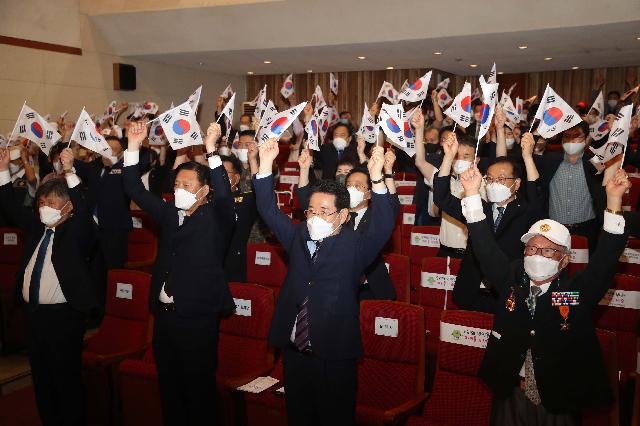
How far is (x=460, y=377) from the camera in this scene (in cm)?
323

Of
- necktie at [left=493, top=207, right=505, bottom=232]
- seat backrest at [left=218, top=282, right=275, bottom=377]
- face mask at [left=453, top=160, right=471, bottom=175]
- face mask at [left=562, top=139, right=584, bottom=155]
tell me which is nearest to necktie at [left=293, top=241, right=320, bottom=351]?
seat backrest at [left=218, top=282, right=275, bottom=377]

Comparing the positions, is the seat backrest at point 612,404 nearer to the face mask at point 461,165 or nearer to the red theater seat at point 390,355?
the red theater seat at point 390,355

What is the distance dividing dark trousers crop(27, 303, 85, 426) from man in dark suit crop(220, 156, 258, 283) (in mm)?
1326

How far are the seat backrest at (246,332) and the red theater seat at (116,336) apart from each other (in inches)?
22.9

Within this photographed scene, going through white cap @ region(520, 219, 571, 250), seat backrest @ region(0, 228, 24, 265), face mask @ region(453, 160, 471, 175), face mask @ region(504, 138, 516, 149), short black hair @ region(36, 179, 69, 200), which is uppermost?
face mask @ region(504, 138, 516, 149)

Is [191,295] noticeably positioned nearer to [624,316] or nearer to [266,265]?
[266,265]

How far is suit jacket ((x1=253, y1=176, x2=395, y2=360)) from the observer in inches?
108

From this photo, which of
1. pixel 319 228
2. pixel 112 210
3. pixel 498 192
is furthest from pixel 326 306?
pixel 112 210

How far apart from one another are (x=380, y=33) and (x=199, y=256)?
290 inches

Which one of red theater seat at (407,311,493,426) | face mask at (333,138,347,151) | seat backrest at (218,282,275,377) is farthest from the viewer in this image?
face mask at (333,138,347,151)

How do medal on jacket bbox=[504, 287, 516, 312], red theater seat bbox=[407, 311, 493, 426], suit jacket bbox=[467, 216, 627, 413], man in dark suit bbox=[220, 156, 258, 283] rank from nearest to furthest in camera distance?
1. suit jacket bbox=[467, 216, 627, 413]
2. medal on jacket bbox=[504, 287, 516, 312]
3. red theater seat bbox=[407, 311, 493, 426]
4. man in dark suit bbox=[220, 156, 258, 283]

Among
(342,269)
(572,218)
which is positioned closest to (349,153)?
(572,218)

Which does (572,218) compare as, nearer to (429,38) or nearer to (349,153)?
(349,153)

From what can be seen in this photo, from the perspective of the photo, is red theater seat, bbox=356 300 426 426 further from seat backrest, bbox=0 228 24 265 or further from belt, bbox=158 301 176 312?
seat backrest, bbox=0 228 24 265
